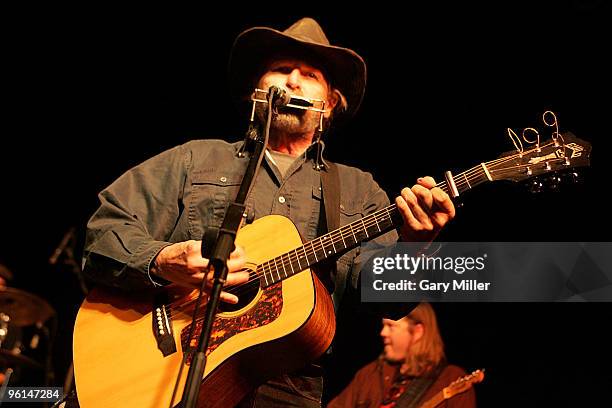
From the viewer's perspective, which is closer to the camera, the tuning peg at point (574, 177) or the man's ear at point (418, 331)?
the tuning peg at point (574, 177)

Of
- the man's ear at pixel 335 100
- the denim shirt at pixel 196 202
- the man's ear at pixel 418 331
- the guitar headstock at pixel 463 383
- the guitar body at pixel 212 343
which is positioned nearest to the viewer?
the guitar body at pixel 212 343

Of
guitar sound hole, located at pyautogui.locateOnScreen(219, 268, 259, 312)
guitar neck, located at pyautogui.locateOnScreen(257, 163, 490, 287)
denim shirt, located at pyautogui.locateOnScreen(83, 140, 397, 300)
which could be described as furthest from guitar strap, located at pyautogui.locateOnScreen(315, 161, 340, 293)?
guitar sound hole, located at pyautogui.locateOnScreen(219, 268, 259, 312)

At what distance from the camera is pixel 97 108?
4.75 m

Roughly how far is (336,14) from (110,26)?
1610 millimetres

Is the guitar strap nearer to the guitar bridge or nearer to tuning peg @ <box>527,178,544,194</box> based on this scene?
the guitar bridge

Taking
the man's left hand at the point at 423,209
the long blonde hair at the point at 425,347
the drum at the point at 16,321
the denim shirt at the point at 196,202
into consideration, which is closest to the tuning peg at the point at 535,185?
the man's left hand at the point at 423,209

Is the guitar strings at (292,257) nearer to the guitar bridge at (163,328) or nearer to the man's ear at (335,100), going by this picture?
the guitar bridge at (163,328)

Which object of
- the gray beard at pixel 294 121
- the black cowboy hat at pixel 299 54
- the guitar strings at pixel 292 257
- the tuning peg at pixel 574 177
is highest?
the black cowboy hat at pixel 299 54

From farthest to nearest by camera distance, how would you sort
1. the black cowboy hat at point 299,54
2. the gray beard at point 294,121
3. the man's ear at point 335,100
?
the man's ear at point 335,100 < the black cowboy hat at point 299,54 < the gray beard at point 294,121

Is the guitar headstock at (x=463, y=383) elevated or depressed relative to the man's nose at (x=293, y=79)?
depressed

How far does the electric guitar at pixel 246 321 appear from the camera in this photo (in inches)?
74.3

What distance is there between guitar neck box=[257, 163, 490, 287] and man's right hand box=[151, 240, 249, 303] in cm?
11

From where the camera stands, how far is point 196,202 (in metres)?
2.35

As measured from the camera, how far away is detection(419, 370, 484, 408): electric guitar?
12.3ft
